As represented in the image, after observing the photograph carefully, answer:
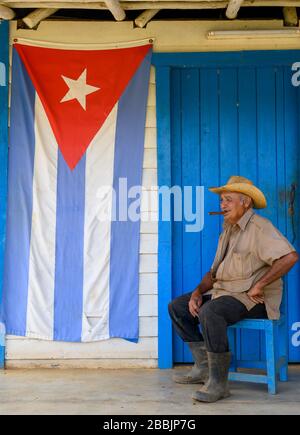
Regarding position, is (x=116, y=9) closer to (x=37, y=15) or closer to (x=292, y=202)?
(x=37, y=15)

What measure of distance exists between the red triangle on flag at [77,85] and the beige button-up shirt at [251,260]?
1471 millimetres

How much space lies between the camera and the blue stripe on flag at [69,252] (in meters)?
4.81

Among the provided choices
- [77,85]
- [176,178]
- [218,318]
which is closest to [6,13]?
[77,85]

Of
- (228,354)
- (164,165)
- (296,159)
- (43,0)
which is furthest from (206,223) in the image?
(43,0)

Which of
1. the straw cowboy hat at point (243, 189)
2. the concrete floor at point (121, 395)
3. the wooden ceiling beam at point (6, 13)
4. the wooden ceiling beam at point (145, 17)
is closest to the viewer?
the concrete floor at point (121, 395)

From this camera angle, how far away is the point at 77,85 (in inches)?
192

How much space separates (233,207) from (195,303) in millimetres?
713

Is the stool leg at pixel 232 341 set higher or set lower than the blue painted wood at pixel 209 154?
lower

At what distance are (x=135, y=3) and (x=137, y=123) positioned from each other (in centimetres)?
91

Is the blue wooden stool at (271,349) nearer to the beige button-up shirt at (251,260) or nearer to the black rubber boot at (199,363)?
the beige button-up shirt at (251,260)

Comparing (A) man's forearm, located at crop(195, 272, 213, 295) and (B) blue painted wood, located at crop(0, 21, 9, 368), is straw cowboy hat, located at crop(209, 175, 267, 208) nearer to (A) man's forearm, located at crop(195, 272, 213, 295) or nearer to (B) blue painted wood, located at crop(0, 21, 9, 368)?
(A) man's forearm, located at crop(195, 272, 213, 295)

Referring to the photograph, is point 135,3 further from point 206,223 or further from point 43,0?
point 206,223

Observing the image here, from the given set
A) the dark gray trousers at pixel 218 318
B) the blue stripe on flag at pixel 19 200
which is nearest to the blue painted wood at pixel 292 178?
the dark gray trousers at pixel 218 318

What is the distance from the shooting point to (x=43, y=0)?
169 inches
